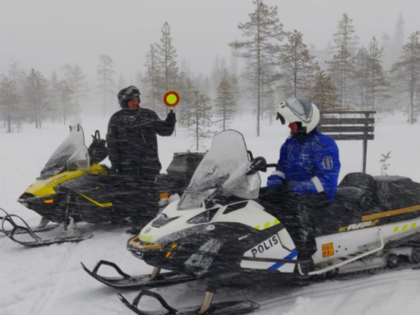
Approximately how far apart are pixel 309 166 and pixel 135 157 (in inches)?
121

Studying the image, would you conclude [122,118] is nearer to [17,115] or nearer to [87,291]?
[87,291]

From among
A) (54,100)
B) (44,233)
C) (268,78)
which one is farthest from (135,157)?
(54,100)

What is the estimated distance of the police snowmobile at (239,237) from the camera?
11.0 ft

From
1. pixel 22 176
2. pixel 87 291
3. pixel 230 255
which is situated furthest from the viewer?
pixel 22 176

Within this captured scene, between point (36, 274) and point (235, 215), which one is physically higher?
point (235, 215)

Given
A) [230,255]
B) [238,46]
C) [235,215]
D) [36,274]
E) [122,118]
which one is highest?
[238,46]

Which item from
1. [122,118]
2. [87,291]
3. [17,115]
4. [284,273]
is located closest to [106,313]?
[87,291]

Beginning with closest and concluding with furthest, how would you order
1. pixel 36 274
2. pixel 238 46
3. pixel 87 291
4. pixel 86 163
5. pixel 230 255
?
pixel 230 255, pixel 87 291, pixel 36 274, pixel 86 163, pixel 238 46

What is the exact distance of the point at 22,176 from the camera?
1227cm

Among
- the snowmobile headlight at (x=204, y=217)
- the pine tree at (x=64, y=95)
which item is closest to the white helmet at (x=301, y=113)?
the snowmobile headlight at (x=204, y=217)

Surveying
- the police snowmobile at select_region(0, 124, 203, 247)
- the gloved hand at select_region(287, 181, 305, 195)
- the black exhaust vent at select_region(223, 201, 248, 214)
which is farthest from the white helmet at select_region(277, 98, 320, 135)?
the police snowmobile at select_region(0, 124, 203, 247)

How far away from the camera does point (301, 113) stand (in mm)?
3998

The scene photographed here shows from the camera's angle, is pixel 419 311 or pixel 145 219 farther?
pixel 145 219

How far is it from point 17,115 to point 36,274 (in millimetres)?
46760
